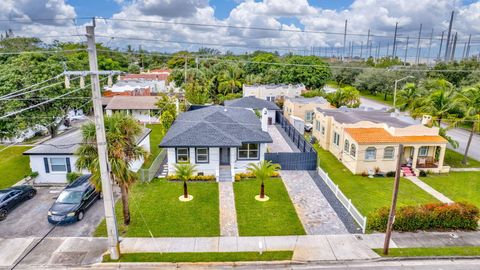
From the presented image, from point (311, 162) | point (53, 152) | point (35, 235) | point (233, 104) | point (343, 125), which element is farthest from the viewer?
point (233, 104)

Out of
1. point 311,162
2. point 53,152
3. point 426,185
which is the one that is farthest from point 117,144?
point 426,185

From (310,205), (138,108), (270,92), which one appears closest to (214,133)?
(310,205)

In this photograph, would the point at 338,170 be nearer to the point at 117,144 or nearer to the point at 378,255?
the point at 378,255

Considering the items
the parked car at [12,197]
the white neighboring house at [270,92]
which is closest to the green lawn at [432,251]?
the parked car at [12,197]

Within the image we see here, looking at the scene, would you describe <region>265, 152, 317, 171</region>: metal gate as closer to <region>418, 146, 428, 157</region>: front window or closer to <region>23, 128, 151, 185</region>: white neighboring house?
<region>418, 146, 428, 157</region>: front window

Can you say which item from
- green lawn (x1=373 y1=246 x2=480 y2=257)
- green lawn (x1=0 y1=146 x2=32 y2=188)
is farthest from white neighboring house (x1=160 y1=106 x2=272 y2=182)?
green lawn (x1=0 y1=146 x2=32 y2=188)

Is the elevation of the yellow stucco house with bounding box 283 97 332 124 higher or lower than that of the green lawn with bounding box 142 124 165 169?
higher

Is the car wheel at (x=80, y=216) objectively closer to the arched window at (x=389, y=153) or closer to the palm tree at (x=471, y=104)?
the arched window at (x=389, y=153)
